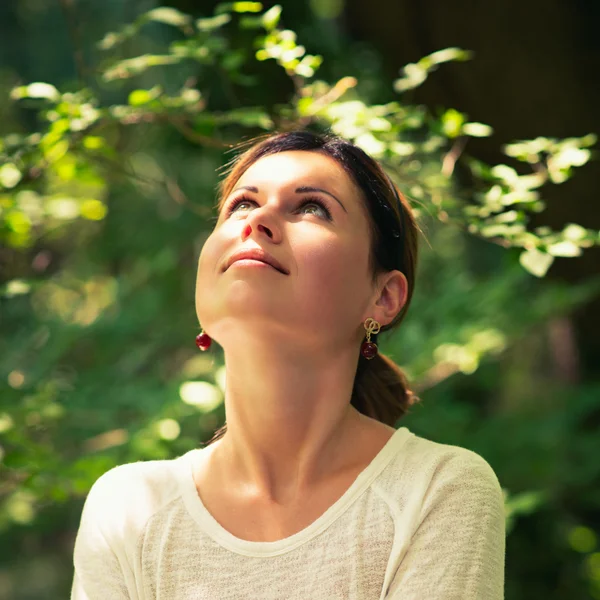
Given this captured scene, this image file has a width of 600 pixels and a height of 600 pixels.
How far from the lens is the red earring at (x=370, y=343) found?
1.60 metres

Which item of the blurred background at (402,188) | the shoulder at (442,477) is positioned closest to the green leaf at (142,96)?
the blurred background at (402,188)

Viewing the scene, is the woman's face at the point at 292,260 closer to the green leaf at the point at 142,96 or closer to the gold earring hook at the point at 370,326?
the gold earring hook at the point at 370,326

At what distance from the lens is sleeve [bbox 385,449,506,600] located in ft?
4.42

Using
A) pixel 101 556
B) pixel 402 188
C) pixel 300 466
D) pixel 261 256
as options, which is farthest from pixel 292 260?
pixel 402 188

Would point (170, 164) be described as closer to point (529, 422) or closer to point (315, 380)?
point (529, 422)

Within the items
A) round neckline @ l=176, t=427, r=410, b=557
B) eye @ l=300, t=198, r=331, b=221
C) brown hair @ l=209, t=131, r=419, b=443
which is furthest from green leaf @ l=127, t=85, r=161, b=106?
round neckline @ l=176, t=427, r=410, b=557

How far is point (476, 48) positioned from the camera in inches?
124

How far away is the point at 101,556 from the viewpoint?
4.96ft

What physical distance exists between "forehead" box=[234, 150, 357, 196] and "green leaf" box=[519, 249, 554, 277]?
0.47 meters

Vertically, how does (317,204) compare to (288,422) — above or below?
above

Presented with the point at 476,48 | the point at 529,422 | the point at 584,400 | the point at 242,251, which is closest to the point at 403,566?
the point at 242,251

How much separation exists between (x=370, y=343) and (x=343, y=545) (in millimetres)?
378

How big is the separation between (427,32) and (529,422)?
203 cm

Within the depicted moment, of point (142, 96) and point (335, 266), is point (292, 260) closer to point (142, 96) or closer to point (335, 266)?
point (335, 266)
